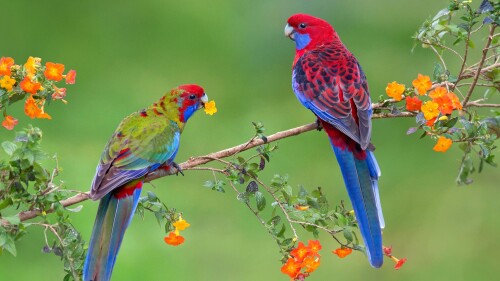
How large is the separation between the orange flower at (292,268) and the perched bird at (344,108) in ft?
0.71

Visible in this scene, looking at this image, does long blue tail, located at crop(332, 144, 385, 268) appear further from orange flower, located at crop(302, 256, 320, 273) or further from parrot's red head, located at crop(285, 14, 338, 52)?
parrot's red head, located at crop(285, 14, 338, 52)

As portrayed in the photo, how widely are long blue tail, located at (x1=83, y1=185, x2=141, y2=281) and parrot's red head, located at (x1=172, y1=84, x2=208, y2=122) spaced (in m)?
0.34

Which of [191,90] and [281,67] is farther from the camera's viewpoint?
[281,67]

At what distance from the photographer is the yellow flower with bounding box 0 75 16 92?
1.89m

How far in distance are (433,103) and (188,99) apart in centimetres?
73

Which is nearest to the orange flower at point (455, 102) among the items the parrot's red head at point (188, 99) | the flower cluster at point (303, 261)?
the flower cluster at point (303, 261)

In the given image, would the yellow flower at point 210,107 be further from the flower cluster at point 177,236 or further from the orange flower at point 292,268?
the orange flower at point 292,268

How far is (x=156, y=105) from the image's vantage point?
2.47 meters

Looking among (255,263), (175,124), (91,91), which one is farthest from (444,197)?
(175,124)

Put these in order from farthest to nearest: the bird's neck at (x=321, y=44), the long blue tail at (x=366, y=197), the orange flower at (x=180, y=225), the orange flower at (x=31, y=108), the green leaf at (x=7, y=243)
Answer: the bird's neck at (x=321, y=44), the long blue tail at (x=366, y=197), the orange flower at (x=180, y=225), the orange flower at (x=31, y=108), the green leaf at (x=7, y=243)

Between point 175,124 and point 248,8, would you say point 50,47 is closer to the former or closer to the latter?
point 248,8

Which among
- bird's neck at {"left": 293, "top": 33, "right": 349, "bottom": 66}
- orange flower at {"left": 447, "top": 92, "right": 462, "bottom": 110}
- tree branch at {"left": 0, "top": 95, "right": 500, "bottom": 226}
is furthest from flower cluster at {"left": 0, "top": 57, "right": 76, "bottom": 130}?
bird's neck at {"left": 293, "top": 33, "right": 349, "bottom": 66}

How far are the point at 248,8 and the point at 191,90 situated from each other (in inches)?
101

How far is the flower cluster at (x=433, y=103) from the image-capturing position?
6.67ft
